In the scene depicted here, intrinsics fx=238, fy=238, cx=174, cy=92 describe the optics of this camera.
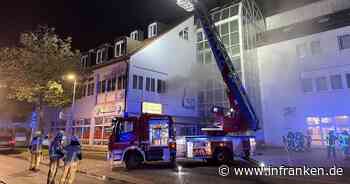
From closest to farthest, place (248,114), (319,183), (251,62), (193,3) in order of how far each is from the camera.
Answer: (319,183)
(248,114)
(193,3)
(251,62)

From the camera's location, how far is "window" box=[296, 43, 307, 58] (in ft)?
72.3

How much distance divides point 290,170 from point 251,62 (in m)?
14.8

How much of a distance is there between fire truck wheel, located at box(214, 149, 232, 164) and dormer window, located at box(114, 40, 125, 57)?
574 inches

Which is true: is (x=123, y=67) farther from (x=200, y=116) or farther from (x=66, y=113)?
(x=66, y=113)

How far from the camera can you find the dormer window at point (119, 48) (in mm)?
23192

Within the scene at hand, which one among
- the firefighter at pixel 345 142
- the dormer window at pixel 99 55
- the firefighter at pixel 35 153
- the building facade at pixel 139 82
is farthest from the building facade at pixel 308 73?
the firefighter at pixel 35 153

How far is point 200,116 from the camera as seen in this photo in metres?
25.7

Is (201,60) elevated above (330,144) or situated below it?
above

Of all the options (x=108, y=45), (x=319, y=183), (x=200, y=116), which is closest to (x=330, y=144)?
(x=319, y=183)

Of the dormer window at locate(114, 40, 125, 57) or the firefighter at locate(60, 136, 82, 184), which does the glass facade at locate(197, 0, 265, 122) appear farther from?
the firefighter at locate(60, 136, 82, 184)

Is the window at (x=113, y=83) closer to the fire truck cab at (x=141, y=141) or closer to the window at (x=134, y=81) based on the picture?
the window at (x=134, y=81)

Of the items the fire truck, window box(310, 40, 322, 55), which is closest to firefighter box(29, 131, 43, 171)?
the fire truck

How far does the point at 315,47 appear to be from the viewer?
21.6 metres

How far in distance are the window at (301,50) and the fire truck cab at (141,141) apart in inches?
645
